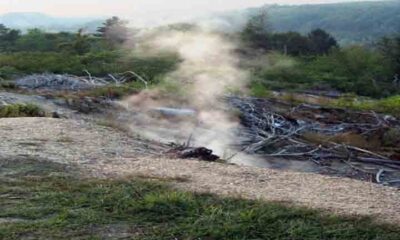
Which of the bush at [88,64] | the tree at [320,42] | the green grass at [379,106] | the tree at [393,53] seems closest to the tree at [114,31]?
the bush at [88,64]

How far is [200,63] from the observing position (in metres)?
22.8

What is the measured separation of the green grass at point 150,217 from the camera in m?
5.46

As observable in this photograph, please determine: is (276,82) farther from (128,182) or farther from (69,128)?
(128,182)

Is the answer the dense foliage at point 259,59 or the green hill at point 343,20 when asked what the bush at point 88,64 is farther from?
the green hill at point 343,20

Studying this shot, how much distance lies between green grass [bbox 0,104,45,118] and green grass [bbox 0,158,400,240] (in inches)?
261

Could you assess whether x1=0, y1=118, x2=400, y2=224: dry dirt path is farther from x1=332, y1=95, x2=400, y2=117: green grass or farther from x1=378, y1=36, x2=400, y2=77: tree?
x1=378, y1=36, x2=400, y2=77: tree

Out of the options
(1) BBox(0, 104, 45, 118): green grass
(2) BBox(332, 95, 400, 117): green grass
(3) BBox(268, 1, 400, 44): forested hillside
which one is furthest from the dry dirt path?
(3) BBox(268, 1, 400, 44): forested hillside

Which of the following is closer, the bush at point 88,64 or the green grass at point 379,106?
the green grass at point 379,106

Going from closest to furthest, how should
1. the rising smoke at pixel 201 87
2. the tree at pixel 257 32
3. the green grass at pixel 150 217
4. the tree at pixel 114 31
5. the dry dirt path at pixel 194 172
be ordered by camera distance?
the green grass at pixel 150 217 → the dry dirt path at pixel 194 172 → the rising smoke at pixel 201 87 → the tree at pixel 257 32 → the tree at pixel 114 31

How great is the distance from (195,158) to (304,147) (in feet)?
12.3

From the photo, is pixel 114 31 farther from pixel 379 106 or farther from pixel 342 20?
pixel 342 20

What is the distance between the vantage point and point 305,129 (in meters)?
14.5

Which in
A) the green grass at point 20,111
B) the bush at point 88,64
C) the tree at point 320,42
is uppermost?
the green grass at point 20,111

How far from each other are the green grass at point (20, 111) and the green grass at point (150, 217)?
664 cm
